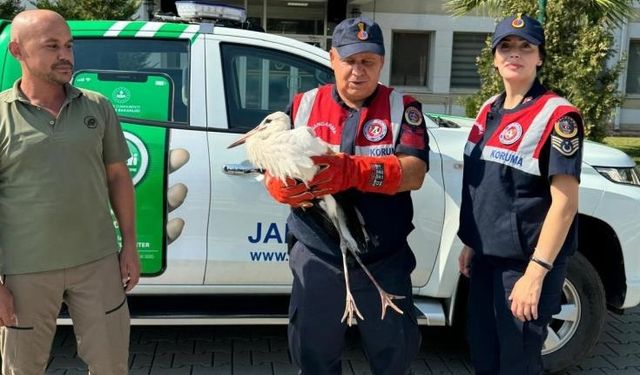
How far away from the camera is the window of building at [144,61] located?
10.8 feet

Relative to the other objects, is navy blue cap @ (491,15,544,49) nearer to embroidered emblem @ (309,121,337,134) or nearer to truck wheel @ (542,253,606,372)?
embroidered emblem @ (309,121,337,134)

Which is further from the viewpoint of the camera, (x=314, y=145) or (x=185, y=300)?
(x=185, y=300)

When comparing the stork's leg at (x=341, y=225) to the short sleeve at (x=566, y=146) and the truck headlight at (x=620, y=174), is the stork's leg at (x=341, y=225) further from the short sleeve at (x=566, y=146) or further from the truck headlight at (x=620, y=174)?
the truck headlight at (x=620, y=174)

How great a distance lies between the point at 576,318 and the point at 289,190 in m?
2.15

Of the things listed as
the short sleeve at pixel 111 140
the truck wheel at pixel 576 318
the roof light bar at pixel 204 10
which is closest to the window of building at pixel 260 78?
the roof light bar at pixel 204 10

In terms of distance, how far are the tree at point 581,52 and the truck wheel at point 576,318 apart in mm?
4730

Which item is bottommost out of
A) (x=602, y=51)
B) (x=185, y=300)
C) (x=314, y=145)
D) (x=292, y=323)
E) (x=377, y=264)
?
(x=185, y=300)

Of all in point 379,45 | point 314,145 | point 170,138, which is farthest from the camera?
point 170,138

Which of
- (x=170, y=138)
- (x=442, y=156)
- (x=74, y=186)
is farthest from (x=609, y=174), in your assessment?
(x=74, y=186)

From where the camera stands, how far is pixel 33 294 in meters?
2.32

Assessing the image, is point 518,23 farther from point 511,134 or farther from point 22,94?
point 22,94

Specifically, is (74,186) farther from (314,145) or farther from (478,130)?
(478,130)

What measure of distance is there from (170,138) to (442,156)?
56.3 inches

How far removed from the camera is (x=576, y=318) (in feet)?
11.2
